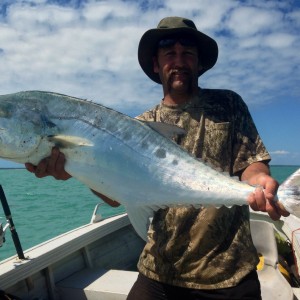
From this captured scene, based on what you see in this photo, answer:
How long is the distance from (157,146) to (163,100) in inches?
32.9

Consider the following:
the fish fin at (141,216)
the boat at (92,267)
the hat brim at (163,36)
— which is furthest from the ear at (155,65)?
the boat at (92,267)

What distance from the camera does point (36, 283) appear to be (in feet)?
15.5

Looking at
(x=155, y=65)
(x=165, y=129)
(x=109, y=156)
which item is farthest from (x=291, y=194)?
(x=155, y=65)

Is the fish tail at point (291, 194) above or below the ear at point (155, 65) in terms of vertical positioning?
below

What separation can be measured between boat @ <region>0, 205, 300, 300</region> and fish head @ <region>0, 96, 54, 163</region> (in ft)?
7.04

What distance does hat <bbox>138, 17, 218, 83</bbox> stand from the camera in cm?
310

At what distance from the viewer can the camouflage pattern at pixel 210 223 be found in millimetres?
2705

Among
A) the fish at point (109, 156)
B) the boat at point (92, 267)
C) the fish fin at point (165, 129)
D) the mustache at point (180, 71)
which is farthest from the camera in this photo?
the boat at point (92, 267)

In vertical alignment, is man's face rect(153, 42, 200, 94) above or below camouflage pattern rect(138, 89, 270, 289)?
above

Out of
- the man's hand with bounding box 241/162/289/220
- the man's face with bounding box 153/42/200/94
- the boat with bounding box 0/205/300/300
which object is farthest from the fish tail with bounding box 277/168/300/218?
the boat with bounding box 0/205/300/300

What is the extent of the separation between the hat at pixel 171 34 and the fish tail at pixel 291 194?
1.58 meters

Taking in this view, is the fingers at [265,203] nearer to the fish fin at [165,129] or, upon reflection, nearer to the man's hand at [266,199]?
the man's hand at [266,199]

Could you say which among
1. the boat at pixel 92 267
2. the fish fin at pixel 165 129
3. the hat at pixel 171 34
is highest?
the hat at pixel 171 34

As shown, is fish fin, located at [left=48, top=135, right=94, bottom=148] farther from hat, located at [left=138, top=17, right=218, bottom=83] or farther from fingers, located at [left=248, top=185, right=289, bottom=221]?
hat, located at [left=138, top=17, right=218, bottom=83]
